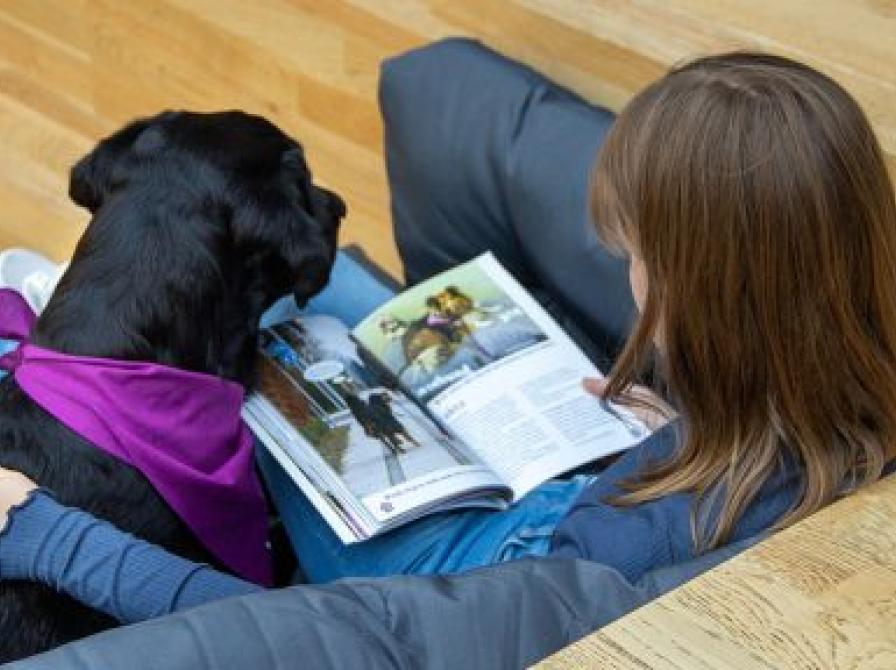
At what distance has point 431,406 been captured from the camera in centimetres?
190

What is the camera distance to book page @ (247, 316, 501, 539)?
1.70 m

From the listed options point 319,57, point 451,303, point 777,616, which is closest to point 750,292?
point 777,616

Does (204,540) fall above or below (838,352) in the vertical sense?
below

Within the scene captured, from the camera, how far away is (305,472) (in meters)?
1.75

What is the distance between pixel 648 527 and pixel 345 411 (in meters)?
0.61

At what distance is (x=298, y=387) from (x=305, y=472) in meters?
0.16

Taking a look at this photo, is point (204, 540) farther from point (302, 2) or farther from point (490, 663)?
point (302, 2)

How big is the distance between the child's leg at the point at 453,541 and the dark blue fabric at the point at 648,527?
25cm

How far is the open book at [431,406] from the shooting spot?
172 centimetres

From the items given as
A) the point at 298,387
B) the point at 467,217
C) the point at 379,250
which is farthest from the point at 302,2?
the point at 298,387

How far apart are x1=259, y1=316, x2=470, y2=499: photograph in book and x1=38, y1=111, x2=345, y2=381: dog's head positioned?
0.31 ft

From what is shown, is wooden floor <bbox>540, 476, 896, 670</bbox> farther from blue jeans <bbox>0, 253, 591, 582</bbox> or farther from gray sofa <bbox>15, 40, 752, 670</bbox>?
blue jeans <bbox>0, 253, 591, 582</bbox>

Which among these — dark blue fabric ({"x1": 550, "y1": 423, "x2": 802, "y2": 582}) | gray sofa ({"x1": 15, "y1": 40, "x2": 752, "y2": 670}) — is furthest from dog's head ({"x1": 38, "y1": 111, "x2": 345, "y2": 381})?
dark blue fabric ({"x1": 550, "y1": 423, "x2": 802, "y2": 582})

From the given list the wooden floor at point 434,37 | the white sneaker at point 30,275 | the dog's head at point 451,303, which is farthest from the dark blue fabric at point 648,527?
the white sneaker at point 30,275
